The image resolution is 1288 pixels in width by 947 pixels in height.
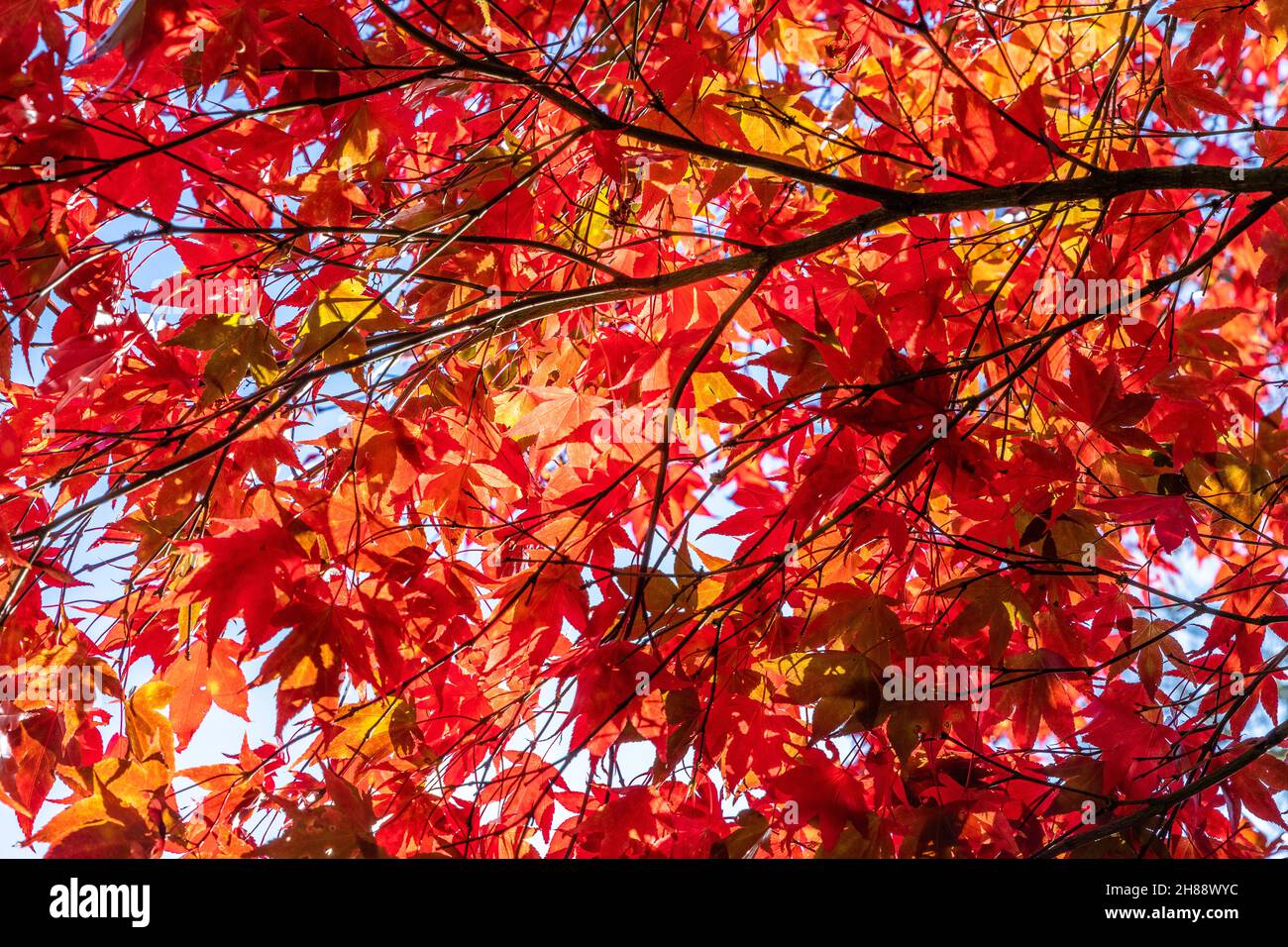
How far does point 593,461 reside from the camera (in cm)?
206

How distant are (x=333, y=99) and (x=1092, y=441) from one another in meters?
1.94

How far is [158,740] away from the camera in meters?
1.97

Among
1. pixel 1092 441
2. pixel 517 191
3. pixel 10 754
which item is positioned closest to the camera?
pixel 10 754

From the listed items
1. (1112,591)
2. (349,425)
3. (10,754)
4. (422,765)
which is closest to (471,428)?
(349,425)

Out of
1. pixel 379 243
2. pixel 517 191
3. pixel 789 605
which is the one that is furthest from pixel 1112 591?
pixel 379 243

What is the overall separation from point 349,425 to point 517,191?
0.68 m

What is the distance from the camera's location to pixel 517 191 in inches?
81.4

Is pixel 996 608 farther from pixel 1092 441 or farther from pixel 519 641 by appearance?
pixel 519 641

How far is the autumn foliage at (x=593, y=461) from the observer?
5.30 ft

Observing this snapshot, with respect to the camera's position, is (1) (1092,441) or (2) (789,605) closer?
(2) (789,605)

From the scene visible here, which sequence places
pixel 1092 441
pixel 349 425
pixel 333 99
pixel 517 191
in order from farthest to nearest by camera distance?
1. pixel 1092 441
2. pixel 517 191
3. pixel 349 425
4. pixel 333 99

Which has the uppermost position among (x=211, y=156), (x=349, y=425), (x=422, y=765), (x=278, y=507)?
(x=211, y=156)

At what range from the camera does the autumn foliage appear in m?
1.62

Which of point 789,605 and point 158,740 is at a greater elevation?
point 789,605
